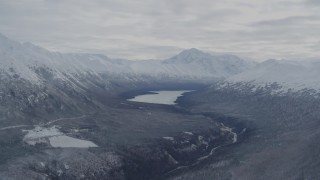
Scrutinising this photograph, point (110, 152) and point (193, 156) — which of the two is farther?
point (193, 156)

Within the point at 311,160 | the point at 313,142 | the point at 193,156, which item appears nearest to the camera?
the point at 311,160

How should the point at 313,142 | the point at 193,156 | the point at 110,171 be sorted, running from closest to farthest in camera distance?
1. the point at 110,171
2. the point at 313,142
3. the point at 193,156

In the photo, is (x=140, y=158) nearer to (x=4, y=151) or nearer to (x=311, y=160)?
(x=4, y=151)

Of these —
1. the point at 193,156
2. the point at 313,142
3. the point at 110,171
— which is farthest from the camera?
the point at 193,156

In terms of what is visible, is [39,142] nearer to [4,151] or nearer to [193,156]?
[4,151]

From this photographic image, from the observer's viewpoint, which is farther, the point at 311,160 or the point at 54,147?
the point at 54,147

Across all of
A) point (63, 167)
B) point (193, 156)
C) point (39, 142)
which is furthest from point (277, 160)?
point (39, 142)

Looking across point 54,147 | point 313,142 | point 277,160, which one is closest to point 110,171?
point 54,147

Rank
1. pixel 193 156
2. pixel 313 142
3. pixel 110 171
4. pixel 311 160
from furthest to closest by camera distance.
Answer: pixel 193 156 < pixel 313 142 < pixel 110 171 < pixel 311 160
